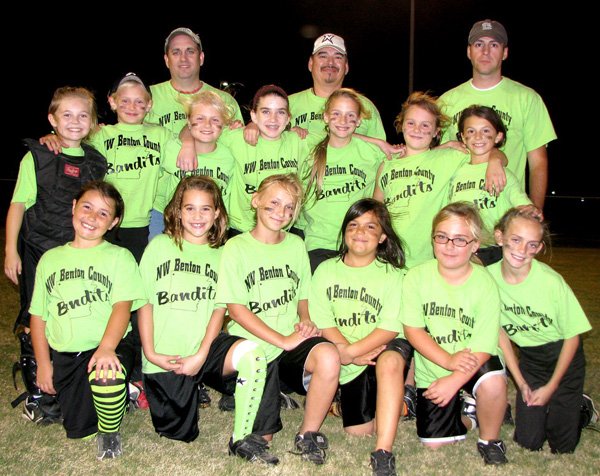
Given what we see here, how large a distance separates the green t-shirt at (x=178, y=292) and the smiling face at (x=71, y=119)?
0.99m

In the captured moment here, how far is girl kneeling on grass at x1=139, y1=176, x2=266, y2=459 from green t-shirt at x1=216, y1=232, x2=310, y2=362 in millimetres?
161

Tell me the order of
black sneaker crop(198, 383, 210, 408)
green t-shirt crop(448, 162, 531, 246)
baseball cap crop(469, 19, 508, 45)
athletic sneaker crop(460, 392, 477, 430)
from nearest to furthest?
athletic sneaker crop(460, 392, 477, 430), green t-shirt crop(448, 162, 531, 246), black sneaker crop(198, 383, 210, 408), baseball cap crop(469, 19, 508, 45)

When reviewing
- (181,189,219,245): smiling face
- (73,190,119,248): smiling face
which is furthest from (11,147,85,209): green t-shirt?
(181,189,219,245): smiling face

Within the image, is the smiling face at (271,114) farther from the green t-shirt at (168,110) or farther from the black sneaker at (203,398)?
the black sneaker at (203,398)

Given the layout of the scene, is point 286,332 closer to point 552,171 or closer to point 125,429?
point 125,429

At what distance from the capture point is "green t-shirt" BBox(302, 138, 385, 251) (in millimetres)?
4477

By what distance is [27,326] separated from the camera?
13.4ft

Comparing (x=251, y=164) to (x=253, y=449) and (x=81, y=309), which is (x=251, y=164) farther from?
(x=253, y=449)

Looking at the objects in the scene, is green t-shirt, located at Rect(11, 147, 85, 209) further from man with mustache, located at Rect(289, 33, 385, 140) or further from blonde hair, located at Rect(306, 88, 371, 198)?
man with mustache, located at Rect(289, 33, 385, 140)

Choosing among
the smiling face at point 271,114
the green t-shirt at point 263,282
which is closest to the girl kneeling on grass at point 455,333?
the green t-shirt at point 263,282

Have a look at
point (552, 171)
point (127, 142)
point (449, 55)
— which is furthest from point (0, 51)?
point (127, 142)

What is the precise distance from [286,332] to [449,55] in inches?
1890

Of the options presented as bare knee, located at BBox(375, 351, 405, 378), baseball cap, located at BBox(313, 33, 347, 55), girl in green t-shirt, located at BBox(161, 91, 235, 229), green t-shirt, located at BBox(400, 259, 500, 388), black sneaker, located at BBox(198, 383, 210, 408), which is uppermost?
baseball cap, located at BBox(313, 33, 347, 55)

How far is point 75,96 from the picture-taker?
4.12m
